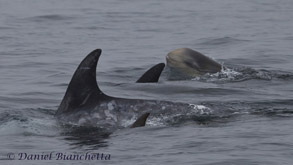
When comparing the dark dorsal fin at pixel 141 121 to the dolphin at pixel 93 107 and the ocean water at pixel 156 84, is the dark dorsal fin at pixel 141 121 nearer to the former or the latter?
the ocean water at pixel 156 84

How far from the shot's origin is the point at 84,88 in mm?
11453

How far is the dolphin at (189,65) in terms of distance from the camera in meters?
17.2

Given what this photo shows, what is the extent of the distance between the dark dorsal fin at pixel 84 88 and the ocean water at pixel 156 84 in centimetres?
32

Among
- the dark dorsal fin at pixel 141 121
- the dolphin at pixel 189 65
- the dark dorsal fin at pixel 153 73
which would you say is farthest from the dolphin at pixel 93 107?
the dolphin at pixel 189 65

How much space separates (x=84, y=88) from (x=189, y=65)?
617cm

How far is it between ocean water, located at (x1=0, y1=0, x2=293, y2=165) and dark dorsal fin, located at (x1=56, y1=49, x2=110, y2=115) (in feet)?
1.06

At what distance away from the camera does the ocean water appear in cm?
1045

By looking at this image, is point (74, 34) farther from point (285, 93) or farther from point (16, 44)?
point (285, 93)

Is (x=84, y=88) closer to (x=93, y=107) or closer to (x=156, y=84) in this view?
(x=93, y=107)

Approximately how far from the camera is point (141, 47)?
74.0ft

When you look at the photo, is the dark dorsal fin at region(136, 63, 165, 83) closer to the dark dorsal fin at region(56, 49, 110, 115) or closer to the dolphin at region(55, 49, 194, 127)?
the dolphin at region(55, 49, 194, 127)

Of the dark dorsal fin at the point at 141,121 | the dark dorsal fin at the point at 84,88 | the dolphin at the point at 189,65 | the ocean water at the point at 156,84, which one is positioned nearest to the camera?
the ocean water at the point at 156,84

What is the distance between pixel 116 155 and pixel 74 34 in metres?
15.6

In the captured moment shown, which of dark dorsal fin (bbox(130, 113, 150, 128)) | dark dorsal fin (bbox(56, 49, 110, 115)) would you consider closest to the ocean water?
dark dorsal fin (bbox(130, 113, 150, 128))
